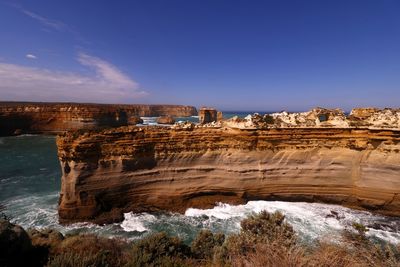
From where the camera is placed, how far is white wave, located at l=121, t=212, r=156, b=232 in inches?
490

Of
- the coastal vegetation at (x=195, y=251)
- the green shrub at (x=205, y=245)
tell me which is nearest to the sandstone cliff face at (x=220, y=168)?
the coastal vegetation at (x=195, y=251)

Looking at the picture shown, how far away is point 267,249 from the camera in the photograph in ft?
17.9

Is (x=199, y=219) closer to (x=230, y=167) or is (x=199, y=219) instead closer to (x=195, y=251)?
(x=230, y=167)

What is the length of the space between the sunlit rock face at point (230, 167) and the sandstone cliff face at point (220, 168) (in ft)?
0.16

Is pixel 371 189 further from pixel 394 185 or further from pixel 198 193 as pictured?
pixel 198 193

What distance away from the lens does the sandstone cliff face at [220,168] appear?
13.4 meters

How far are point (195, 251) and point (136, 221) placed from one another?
553 centimetres

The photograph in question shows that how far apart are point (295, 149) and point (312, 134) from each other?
1.27m

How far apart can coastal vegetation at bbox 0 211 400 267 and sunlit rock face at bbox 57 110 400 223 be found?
4736mm

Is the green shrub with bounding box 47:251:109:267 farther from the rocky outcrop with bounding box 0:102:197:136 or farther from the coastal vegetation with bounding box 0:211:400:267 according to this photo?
the rocky outcrop with bounding box 0:102:197:136

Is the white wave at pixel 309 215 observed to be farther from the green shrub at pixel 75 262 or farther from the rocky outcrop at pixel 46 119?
the rocky outcrop at pixel 46 119

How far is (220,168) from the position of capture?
48.1ft

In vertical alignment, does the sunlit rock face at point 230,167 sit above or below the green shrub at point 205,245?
above

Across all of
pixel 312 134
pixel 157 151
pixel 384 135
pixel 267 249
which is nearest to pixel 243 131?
pixel 312 134
